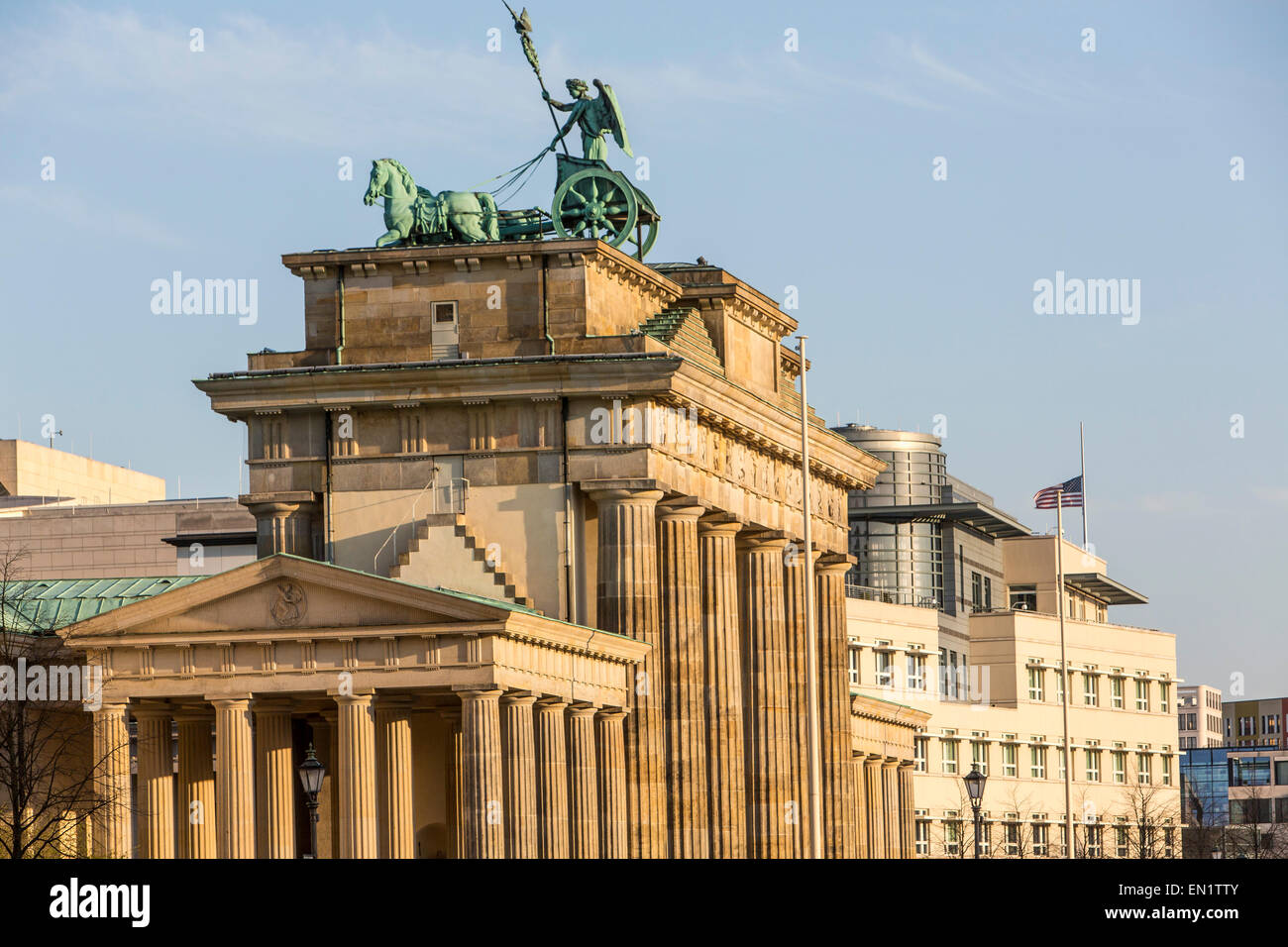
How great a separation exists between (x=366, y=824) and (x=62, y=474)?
425 ft

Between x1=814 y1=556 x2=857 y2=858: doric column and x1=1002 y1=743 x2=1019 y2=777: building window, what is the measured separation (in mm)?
66463

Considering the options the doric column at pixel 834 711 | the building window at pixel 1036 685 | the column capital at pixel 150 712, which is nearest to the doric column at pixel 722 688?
the doric column at pixel 834 711

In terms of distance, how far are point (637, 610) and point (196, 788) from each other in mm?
13524

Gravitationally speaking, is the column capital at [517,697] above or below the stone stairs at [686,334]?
below

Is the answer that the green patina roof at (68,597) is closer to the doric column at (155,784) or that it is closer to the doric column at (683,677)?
the doric column at (155,784)

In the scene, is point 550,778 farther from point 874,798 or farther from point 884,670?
point 884,670

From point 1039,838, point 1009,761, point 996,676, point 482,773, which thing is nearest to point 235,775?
point 482,773

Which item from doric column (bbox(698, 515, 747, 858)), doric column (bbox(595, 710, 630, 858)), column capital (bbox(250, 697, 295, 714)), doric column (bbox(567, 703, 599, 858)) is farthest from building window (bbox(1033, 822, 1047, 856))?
column capital (bbox(250, 697, 295, 714))

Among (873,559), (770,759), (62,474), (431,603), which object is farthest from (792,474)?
(62,474)

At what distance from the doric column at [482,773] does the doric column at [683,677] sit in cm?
1339

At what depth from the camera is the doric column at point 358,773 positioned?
214 ft

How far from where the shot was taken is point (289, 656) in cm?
6550
